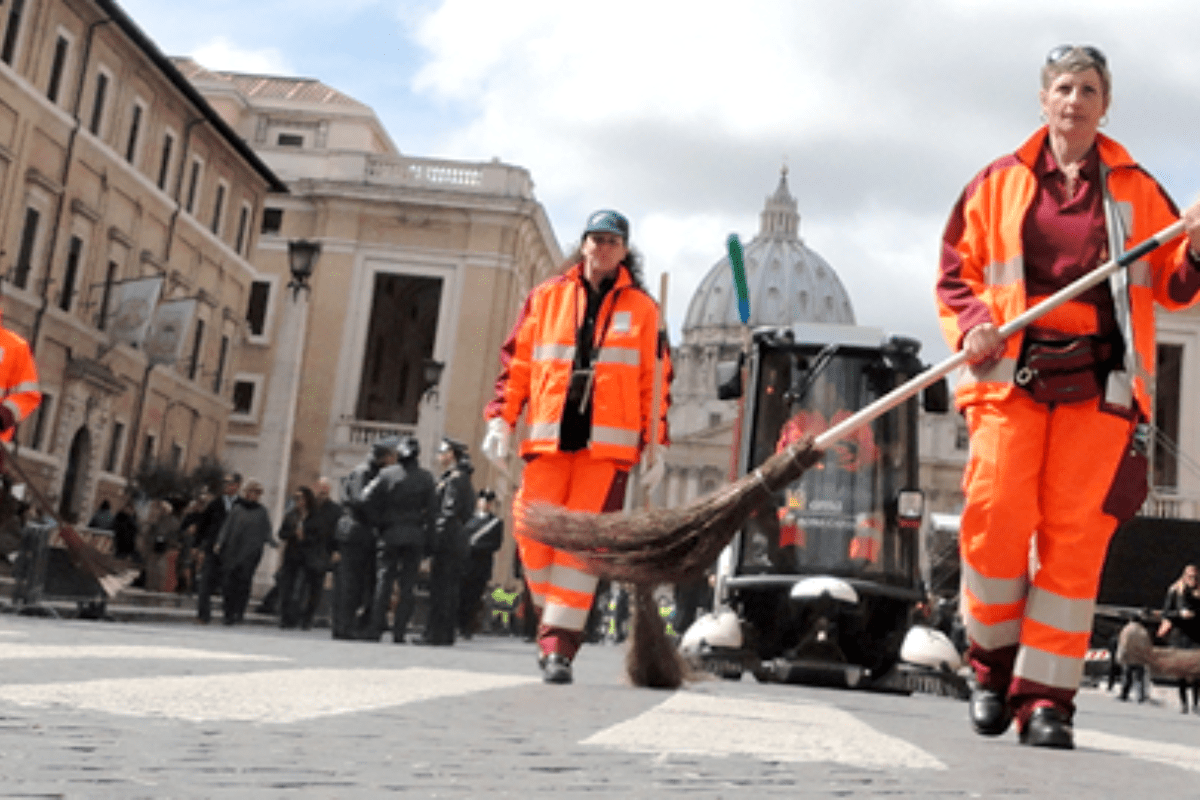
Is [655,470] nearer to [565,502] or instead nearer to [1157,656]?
[565,502]

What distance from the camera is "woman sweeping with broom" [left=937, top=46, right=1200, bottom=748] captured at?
478 cm

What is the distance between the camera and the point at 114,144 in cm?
3397

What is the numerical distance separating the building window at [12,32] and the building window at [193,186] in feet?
33.1

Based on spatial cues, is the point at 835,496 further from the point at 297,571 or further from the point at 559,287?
the point at 297,571

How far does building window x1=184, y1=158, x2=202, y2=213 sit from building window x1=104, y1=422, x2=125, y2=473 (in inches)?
231

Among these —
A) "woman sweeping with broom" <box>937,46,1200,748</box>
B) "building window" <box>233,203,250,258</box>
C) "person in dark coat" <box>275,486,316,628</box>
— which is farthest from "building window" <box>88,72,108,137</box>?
"woman sweeping with broom" <box>937,46,1200,748</box>

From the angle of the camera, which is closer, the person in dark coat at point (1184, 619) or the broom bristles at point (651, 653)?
the broom bristles at point (651, 653)

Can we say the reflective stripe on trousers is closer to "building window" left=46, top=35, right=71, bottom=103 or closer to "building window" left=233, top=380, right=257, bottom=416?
"building window" left=46, top=35, right=71, bottom=103

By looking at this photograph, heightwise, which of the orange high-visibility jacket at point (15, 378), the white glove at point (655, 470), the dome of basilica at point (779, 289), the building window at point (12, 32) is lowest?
the white glove at point (655, 470)

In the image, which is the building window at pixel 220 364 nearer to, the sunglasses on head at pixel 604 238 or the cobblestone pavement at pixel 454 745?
the sunglasses on head at pixel 604 238

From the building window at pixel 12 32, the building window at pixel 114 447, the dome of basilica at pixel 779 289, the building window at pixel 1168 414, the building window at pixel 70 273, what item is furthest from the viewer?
the dome of basilica at pixel 779 289

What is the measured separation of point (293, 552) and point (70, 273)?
56.6 ft

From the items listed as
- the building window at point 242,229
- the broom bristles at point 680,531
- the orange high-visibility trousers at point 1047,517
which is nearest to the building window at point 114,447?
the building window at point 242,229

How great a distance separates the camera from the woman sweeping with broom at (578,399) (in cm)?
708
